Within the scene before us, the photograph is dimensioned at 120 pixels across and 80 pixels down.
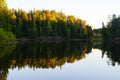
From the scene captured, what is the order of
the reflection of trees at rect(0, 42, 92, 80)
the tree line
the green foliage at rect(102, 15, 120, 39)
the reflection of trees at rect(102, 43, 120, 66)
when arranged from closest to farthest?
1. the reflection of trees at rect(0, 42, 92, 80)
2. the reflection of trees at rect(102, 43, 120, 66)
3. the tree line
4. the green foliage at rect(102, 15, 120, 39)

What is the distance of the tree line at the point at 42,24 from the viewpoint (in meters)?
→ 114

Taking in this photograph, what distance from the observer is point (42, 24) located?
145000mm

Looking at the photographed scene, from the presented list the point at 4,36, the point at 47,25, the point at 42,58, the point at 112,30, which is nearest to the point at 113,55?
the point at 42,58

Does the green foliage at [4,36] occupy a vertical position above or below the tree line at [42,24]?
below

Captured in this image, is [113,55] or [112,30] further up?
[112,30]

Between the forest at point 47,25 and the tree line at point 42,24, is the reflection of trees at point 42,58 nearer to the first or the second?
the forest at point 47,25

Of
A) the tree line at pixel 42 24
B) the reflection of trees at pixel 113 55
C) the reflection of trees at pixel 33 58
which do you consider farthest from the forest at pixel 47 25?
the reflection of trees at pixel 33 58

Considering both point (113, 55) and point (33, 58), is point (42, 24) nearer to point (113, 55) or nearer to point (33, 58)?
point (113, 55)

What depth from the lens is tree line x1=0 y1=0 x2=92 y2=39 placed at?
114 metres

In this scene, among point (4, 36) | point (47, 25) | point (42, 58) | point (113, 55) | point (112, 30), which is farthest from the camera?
point (112, 30)

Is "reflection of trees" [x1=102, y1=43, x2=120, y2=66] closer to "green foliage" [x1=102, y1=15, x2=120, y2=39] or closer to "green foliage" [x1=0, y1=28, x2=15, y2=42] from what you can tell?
"green foliage" [x1=0, y1=28, x2=15, y2=42]

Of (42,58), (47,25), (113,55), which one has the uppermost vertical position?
(47,25)

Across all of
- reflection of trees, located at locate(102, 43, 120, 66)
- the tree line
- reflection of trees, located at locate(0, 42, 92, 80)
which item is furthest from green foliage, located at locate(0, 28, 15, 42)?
reflection of trees, located at locate(102, 43, 120, 66)

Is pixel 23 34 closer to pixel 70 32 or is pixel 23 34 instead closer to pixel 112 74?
pixel 70 32
